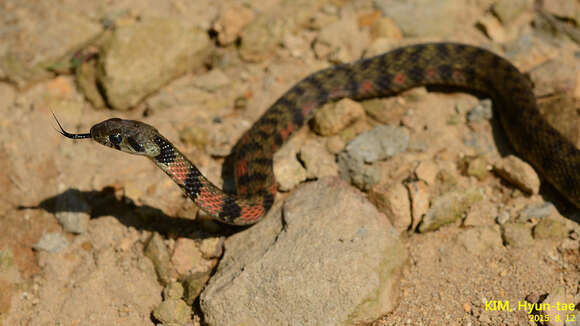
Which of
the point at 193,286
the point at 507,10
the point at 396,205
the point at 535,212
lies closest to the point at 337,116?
the point at 396,205

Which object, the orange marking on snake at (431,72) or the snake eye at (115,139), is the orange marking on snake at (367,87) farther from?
the snake eye at (115,139)

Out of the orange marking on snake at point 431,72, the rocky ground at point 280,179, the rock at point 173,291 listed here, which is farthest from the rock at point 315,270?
the orange marking on snake at point 431,72

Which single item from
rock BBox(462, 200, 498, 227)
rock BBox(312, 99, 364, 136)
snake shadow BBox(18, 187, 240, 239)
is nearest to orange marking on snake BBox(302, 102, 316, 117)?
rock BBox(312, 99, 364, 136)

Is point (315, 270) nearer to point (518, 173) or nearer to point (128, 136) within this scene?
point (128, 136)

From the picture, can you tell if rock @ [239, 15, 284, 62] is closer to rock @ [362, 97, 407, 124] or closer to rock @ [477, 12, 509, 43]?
rock @ [362, 97, 407, 124]

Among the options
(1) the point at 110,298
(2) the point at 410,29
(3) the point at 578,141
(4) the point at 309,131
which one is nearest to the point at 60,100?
(1) the point at 110,298
